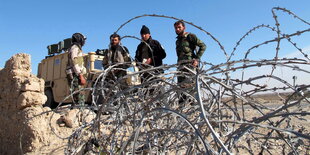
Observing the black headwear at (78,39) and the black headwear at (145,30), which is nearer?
the black headwear at (145,30)

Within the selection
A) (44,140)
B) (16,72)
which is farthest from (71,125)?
(16,72)

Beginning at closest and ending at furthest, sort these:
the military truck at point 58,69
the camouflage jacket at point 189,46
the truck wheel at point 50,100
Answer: the camouflage jacket at point 189,46, the military truck at point 58,69, the truck wheel at point 50,100

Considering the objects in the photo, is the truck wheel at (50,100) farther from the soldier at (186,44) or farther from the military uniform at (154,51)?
the soldier at (186,44)

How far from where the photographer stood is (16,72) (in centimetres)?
351

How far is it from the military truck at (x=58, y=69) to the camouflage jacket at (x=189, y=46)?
4684 millimetres

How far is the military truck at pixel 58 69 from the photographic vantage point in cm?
773

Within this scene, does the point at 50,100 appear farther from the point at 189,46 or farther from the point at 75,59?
the point at 189,46

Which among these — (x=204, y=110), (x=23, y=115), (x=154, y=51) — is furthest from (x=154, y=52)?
(x=204, y=110)

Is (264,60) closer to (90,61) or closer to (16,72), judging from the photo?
(16,72)

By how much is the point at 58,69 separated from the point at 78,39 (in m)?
5.42

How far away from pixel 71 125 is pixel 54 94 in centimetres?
532

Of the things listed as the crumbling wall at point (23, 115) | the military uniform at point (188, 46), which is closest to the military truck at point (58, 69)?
the crumbling wall at point (23, 115)

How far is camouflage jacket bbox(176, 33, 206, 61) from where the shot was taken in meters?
3.29

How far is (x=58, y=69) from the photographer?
353 inches
